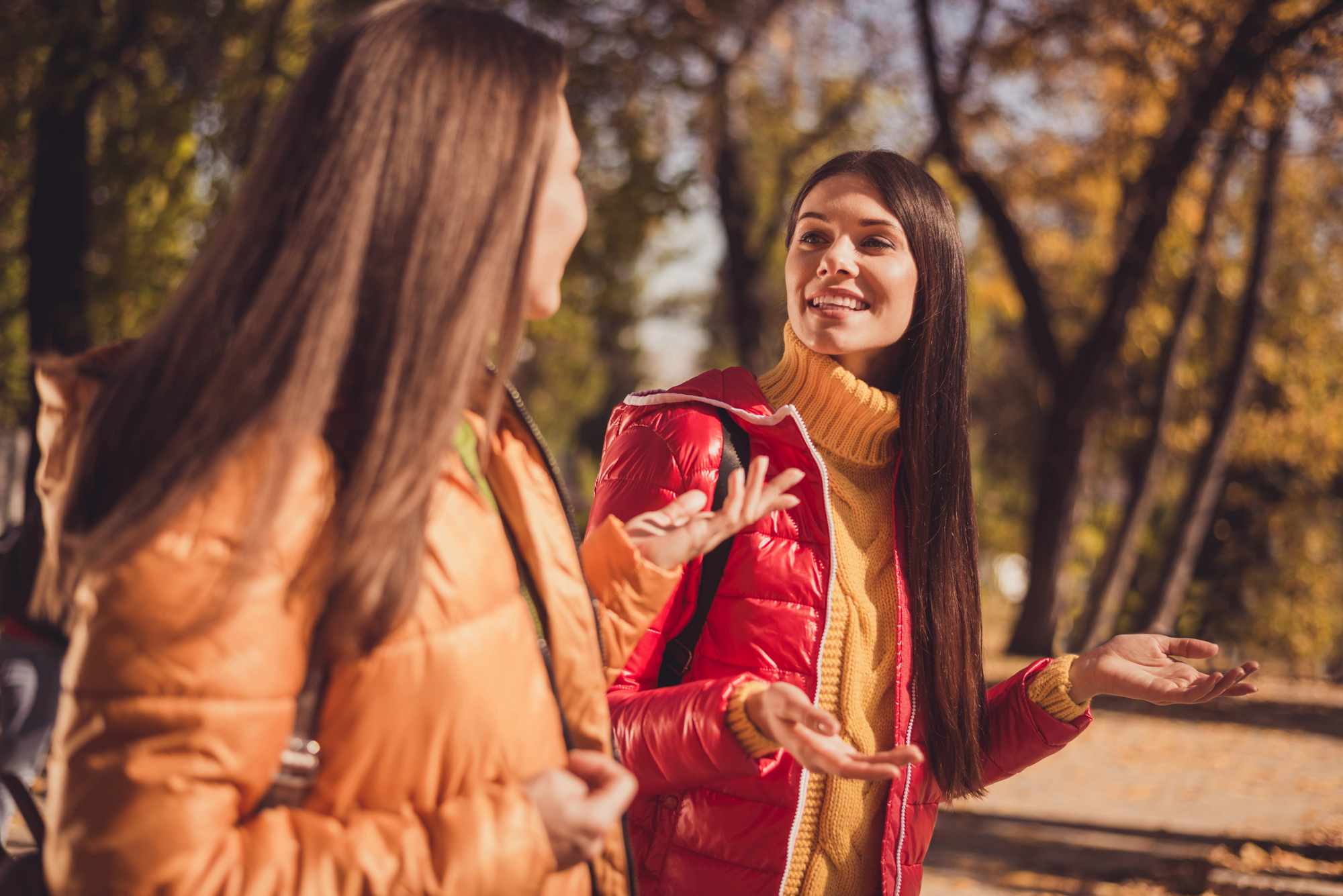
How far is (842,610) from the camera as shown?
2.02 m

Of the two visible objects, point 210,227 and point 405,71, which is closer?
point 405,71

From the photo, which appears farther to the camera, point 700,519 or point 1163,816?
point 1163,816

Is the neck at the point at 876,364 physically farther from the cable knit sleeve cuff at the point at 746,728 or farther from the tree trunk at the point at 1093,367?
the tree trunk at the point at 1093,367

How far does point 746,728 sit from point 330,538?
0.80 metres

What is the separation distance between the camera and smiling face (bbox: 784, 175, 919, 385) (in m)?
2.23

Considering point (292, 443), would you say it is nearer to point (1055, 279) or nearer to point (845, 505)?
point (845, 505)

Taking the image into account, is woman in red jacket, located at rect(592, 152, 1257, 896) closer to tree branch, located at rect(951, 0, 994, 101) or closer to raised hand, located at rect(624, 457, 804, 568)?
raised hand, located at rect(624, 457, 804, 568)

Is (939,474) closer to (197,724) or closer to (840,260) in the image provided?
(840,260)

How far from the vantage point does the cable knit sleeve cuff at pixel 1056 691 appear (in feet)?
6.96

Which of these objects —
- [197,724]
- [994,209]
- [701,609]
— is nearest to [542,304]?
[197,724]

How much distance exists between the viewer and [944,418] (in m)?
2.31

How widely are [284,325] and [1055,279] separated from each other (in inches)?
619

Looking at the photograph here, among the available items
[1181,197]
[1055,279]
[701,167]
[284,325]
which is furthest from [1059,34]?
[284,325]

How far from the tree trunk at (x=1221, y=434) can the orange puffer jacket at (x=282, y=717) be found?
11941 mm
